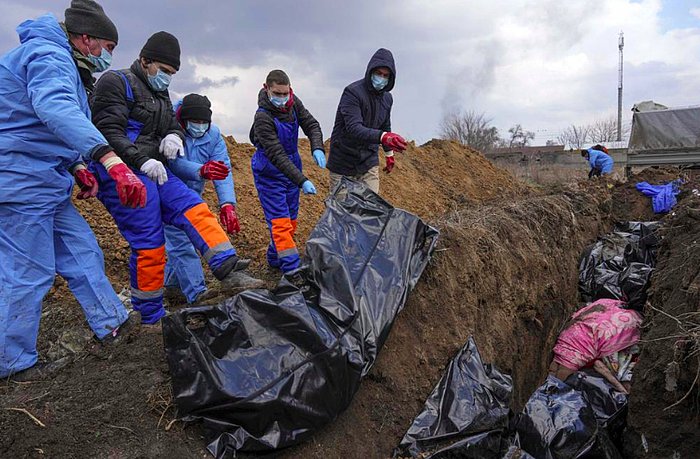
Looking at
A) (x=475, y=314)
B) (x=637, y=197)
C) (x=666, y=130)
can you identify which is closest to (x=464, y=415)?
(x=475, y=314)

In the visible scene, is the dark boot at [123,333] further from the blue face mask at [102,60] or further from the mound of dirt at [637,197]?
the mound of dirt at [637,197]

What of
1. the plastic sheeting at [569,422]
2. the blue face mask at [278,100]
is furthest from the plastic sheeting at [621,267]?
the blue face mask at [278,100]

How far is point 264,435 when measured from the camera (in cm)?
194

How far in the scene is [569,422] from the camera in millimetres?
2594

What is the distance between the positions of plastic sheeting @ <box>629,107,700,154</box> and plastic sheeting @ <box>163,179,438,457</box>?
10461 mm

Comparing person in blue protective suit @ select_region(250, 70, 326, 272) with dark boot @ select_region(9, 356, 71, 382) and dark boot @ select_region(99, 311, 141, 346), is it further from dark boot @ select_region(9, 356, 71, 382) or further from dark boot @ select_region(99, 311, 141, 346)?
dark boot @ select_region(9, 356, 71, 382)

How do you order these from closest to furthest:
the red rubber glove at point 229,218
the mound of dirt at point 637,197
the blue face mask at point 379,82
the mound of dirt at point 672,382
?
the mound of dirt at point 672,382 → the red rubber glove at point 229,218 → the blue face mask at point 379,82 → the mound of dirt at point 637,197

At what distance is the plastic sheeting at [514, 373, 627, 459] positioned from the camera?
2.52m

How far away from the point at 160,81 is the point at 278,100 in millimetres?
1023

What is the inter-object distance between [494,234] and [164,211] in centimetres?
278

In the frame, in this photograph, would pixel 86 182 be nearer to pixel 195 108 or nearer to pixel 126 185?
pixel 126 185

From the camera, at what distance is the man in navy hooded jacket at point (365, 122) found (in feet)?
13.2

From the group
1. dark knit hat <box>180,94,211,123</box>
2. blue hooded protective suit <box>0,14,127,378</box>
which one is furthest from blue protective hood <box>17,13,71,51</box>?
dark knit hat <box>180,94,211,123</box>

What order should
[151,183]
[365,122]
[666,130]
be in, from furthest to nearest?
[666,130]
[365,122]
[151,183]
